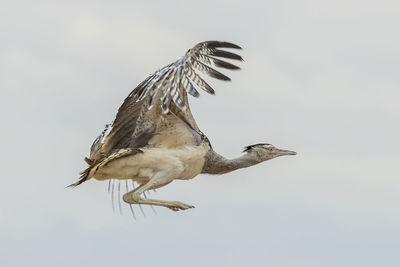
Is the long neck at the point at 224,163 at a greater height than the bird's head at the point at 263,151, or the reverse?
the bird's head at the point at 263,151

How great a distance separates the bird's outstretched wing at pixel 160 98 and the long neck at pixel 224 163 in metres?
0.63

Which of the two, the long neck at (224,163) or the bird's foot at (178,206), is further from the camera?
the long neck at (224,163)

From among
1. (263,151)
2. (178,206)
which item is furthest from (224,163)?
(178,206)

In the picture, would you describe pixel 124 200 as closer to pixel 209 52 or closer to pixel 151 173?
pixel 151 173

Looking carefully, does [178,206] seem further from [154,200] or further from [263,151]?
[263,151]

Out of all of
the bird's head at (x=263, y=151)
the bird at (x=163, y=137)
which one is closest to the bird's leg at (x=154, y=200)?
the bird at (x=163, y=137)

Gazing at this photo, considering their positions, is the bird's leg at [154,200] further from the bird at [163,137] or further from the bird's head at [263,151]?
the bird's head at [263,151]

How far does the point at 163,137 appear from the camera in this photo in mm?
34312

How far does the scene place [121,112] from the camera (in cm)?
3500

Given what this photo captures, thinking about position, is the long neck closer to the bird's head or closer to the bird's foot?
the bird's head

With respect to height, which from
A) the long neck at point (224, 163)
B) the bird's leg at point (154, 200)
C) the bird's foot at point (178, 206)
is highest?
the long neck at point (224, 163)

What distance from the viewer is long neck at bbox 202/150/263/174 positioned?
3469 centimetres

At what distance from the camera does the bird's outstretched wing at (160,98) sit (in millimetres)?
33219

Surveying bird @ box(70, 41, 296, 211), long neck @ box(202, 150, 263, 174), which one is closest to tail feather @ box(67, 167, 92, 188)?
bird @ box(70, 41, 296, 211)
